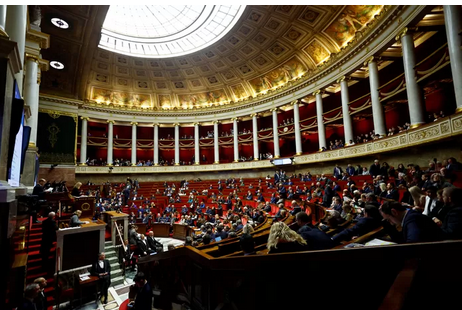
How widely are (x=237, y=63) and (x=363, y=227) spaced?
63.4 feet

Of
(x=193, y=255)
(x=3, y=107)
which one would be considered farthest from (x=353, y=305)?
(x=3, y=107)

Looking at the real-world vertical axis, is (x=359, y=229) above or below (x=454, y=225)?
below

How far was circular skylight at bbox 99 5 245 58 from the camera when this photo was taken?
17.9 metres

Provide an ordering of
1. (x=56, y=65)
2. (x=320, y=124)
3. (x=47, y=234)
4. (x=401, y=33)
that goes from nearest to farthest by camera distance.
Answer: (x=47, y=234), (x=401, y=33), (x=56, y=65), (x=320, y=124)

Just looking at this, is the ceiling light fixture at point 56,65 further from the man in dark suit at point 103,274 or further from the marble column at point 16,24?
the man in dark suit at point 103,274

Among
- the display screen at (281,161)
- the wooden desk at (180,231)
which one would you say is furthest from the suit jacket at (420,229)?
the display screen at (281,161)

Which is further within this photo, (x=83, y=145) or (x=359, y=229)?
(x=83, y=145)

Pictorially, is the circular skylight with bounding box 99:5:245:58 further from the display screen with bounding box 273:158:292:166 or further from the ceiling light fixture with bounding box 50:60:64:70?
the display screen with bounding box 273:158:292:166

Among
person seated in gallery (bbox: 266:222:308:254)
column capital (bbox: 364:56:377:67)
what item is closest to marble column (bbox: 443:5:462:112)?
column capital (bbox: 364:56:377:67)

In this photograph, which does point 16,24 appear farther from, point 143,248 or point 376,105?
point 376,105

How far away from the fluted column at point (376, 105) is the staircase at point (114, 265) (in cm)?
1301

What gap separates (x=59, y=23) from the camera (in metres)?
12.4

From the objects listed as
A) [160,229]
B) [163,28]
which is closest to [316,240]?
[160,229]

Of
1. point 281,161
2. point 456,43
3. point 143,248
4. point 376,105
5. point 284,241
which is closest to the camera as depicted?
point 284,241
